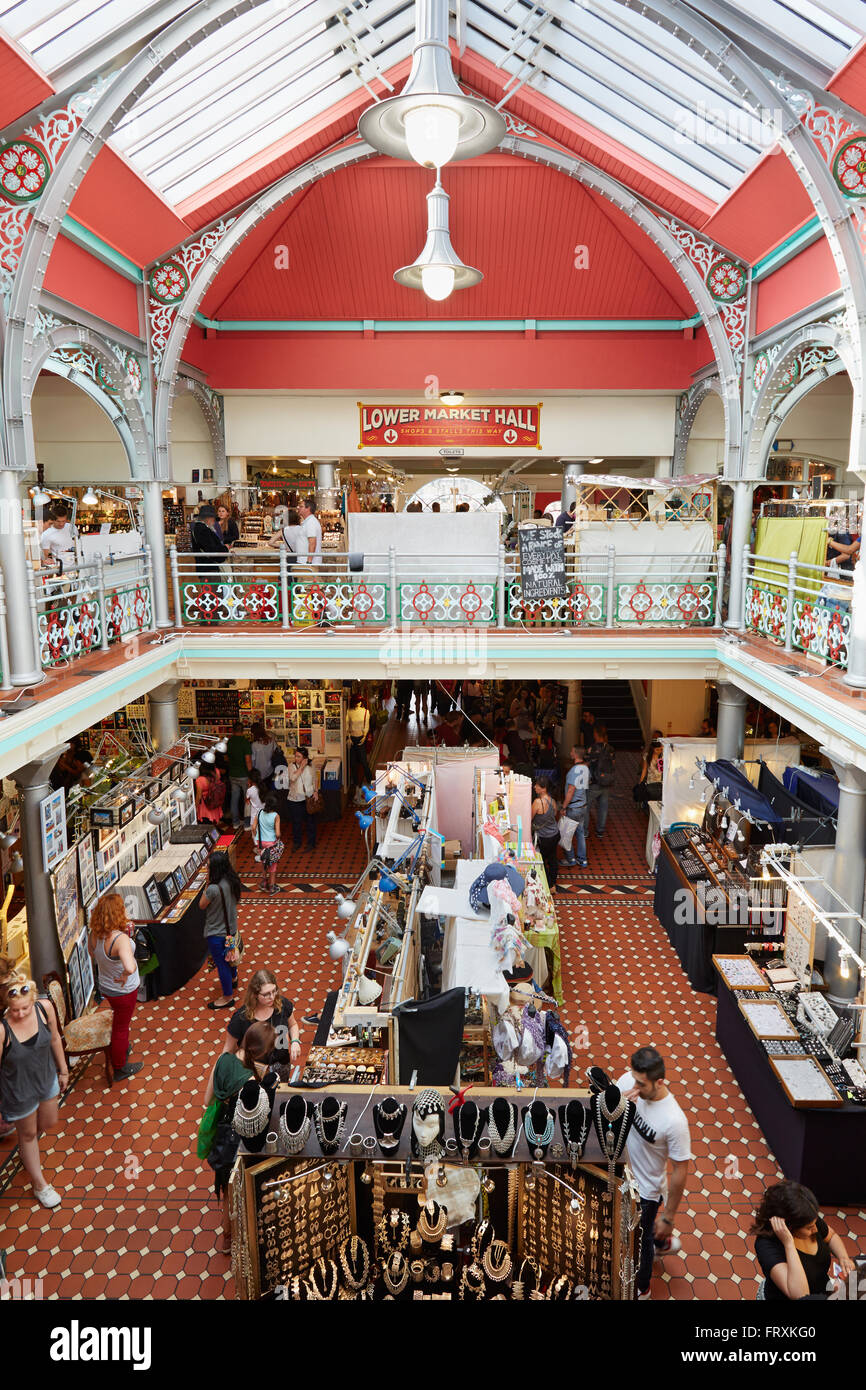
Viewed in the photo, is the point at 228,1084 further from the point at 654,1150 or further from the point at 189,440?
the point at 189,440

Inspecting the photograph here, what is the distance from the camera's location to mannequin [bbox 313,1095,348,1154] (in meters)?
4.55

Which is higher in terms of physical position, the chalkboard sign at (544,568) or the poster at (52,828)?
→ the chalkboard sign at (544,568)

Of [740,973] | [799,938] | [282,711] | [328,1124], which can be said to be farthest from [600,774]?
[328,1124]

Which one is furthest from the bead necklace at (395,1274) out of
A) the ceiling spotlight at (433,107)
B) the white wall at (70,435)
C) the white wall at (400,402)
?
the white wall at (70,435)

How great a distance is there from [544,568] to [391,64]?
20.9 feet

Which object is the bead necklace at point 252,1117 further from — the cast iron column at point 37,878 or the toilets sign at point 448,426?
the toilets sign at point 448,426

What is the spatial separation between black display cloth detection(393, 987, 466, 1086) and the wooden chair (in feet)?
9.97

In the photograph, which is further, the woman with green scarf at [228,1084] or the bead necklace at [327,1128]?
the woman with green scarf at [228,1084]

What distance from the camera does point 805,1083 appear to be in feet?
20.5

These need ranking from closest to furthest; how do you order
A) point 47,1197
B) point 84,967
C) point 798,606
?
1. point 47,1197
2. point 84,967
3. point 798,606

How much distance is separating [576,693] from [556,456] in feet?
14.4

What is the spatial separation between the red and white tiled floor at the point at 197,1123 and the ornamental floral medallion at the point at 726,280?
783 cm

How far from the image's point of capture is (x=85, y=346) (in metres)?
9.74

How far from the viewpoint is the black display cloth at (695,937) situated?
8.97 metres
